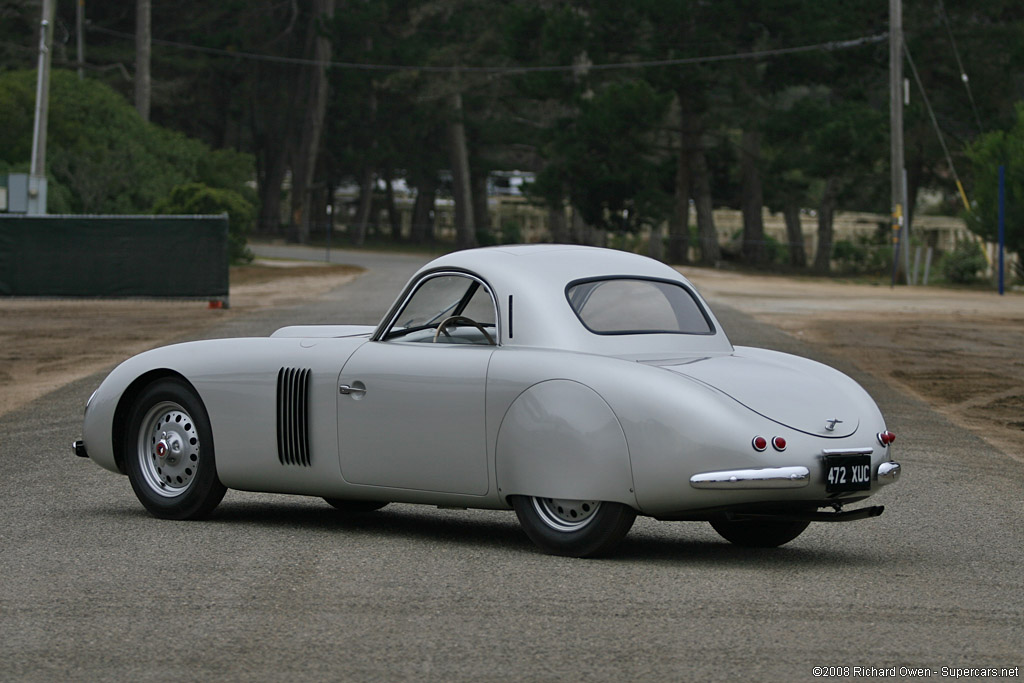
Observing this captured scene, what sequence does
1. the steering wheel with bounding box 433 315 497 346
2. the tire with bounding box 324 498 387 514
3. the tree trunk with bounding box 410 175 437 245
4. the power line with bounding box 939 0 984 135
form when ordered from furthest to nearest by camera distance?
1. the tree trunk with bounding box 410 175 437 245
2. the power line with bounding box 939 0 984 135
3. the tire with bounding box 324 498 387 514
4. the steering wheel with bounding box 433 315 497 346

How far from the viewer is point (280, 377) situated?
821cm

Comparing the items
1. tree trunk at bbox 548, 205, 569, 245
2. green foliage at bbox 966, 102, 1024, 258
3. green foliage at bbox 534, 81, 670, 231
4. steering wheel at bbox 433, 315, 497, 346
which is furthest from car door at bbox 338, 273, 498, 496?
tree trunk at bbox 548, 205, 569, 245

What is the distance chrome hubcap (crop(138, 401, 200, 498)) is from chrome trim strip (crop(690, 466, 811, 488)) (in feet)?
9.91

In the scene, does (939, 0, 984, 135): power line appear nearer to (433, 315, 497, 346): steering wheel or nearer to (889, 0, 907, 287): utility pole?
(889, 0, 907, 287): utility pole

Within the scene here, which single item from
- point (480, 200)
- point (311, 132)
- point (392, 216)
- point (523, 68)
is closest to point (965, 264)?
point (523, 68)

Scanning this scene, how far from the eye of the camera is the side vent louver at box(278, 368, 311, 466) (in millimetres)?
8117

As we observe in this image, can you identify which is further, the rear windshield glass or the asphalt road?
the rear windshield glass

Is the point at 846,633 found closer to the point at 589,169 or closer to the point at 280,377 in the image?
the point at 280,377

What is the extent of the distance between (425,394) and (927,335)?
20278 millimetres

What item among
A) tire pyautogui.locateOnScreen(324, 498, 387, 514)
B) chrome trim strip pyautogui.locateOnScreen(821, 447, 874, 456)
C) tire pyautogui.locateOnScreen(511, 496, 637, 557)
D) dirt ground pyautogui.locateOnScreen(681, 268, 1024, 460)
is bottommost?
dirt ground pyautogui.locateOnScreen(681, 268, 1024, 460)

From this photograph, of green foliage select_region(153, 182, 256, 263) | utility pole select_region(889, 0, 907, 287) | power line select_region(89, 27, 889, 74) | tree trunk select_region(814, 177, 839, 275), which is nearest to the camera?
green foliage select_region(153, 182, 256, 263)

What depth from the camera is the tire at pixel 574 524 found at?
7.07m

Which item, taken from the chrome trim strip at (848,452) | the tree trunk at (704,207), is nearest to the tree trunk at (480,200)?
the tree trunk at (704,207)

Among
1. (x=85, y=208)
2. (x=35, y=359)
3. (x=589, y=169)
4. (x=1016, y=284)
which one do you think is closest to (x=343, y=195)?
(x=589, y=169)
